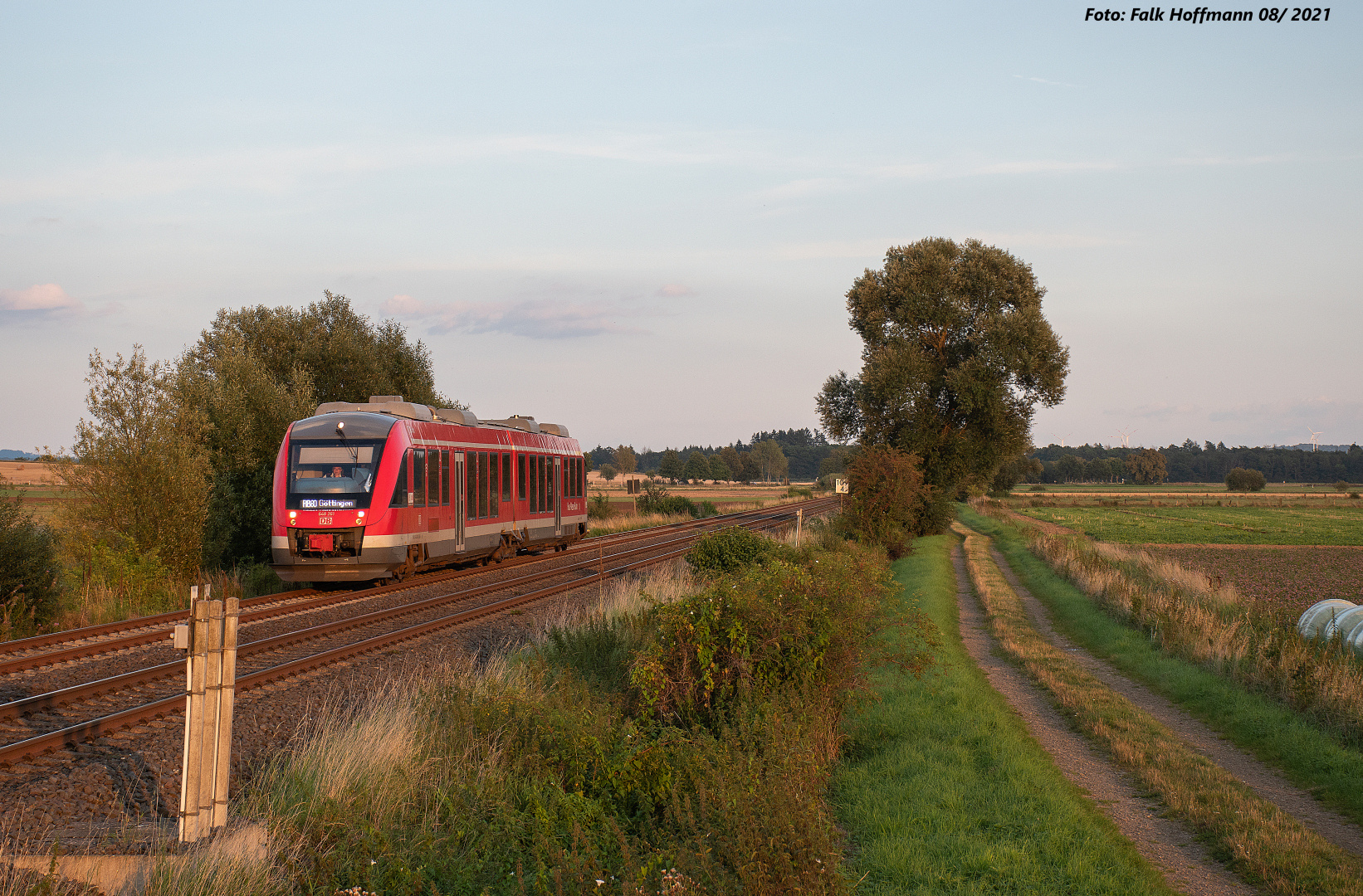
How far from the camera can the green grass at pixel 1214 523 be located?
48.5m

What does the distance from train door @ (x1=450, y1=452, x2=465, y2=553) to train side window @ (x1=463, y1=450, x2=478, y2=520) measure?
0.15m

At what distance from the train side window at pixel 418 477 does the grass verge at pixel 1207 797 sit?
11324 millimetres

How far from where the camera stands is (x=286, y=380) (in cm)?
2858

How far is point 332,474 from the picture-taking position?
17.2m

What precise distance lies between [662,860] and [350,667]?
7.49 metres

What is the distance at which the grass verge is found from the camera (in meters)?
6.21

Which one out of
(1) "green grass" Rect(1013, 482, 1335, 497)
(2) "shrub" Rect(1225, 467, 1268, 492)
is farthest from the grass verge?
(2) "shrub" Rect(1225, 467, 1268, 492)

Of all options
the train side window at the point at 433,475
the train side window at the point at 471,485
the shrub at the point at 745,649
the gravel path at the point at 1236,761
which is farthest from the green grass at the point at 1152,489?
the shrub at the point at 745,649

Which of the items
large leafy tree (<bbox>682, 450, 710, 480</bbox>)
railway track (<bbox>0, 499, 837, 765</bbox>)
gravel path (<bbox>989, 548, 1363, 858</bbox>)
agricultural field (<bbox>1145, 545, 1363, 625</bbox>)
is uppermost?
large leafy tree (<bbox>682, 450, 710, 480</bbox>)

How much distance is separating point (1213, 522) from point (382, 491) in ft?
209

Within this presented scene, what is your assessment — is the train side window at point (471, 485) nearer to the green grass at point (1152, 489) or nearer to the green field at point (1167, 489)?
the green field at point (1167, 489)

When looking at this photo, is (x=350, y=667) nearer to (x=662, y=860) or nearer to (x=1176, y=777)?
(x=662, y=860)

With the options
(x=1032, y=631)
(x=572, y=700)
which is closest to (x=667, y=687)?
(x=572, y=700)

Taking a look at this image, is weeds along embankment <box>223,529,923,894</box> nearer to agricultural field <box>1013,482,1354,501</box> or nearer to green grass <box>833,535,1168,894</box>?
green grass <box>833,535,1168,894</box>
